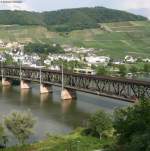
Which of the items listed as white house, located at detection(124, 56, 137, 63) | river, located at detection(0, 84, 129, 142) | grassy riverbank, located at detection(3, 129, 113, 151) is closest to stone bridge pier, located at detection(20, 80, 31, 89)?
river, located at detection(0, 84, 129, 142)

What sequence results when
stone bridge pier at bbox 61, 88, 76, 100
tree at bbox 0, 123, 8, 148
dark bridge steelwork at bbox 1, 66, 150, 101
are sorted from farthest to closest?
stone bridge pier at bbox 61, 88, 76, 100 → dark bridge steelwork at bbox 1, 66, 150, 101 → tree at bbox 0, 123, 8, 148

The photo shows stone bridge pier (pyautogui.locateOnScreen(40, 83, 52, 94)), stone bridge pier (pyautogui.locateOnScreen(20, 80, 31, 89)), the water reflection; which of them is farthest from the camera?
stone bridge pier (pyautogui.locateOnScreen(20, 80, 31, 89))

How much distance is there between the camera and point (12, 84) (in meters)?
105

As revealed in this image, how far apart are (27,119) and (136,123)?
44.8ft

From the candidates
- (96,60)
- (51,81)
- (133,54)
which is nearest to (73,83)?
(51,81)

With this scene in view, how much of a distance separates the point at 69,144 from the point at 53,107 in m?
29.1

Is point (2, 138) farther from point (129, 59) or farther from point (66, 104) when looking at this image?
point (129, 59)

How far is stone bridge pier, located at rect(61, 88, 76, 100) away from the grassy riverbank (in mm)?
31148

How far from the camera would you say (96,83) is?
74.4 m

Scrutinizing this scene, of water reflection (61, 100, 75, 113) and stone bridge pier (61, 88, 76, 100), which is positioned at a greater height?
stone bridge pier (61, 88, 76, 100)

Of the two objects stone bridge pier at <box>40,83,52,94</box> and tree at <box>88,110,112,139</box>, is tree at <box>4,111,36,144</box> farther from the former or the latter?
stone bridge pier at <box>40,83,52,94</box>

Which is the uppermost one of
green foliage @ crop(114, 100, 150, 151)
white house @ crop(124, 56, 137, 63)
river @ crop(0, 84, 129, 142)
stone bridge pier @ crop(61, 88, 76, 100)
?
white house @ crop(124, 56, 137, 63)

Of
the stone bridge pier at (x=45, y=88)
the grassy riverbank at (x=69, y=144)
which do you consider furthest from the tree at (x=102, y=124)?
the stone bridge pier at (x=45, y=88)

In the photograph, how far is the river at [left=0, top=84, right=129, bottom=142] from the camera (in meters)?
57.1
